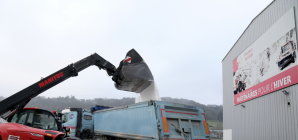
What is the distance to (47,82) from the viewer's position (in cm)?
792

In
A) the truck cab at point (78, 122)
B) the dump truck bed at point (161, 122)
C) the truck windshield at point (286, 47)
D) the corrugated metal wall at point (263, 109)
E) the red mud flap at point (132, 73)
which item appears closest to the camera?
the dump truck bed at point (161, 122)

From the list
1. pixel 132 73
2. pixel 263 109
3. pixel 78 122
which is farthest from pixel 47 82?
pixel 263 109

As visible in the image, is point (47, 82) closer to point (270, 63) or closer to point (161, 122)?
point (161, 122)

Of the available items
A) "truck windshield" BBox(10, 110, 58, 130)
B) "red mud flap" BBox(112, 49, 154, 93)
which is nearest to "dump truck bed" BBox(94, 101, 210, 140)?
"red mud flap" BBox(112, 49, 154, 93)

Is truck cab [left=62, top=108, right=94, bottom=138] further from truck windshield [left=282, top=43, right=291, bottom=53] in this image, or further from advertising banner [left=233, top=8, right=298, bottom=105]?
truck windshield [left=282, top=43, right=291, bottom=53]

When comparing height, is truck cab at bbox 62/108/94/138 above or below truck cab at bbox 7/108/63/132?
below

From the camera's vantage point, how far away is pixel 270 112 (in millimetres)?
10188

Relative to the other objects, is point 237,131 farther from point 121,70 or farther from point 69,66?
point 69,66

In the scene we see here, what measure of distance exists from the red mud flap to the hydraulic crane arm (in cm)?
60

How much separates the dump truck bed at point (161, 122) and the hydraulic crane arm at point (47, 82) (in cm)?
217

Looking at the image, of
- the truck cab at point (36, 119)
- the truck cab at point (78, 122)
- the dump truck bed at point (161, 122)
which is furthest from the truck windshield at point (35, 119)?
the truck cab at point (78, 122)

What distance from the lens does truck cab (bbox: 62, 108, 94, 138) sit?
1410cm

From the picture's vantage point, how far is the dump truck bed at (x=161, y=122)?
23.5ft

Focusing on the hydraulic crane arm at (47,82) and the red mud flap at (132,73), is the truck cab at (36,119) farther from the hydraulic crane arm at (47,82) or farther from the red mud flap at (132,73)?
the red mud flap at (132,73)
